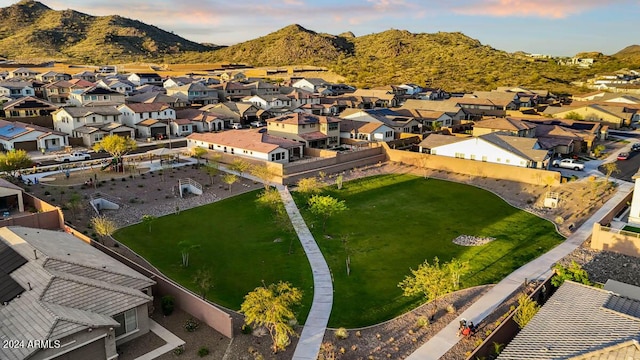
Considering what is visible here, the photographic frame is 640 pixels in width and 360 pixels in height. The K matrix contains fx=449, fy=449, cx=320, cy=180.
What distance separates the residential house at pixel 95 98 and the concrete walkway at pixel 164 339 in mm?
64808

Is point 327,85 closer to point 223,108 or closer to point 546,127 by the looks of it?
point 223,108

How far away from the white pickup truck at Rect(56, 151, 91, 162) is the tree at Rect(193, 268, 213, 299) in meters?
34.6

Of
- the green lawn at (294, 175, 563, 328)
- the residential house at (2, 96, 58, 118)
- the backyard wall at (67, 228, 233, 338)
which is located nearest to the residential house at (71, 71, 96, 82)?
the residential house at (2, 96, 58, 118)

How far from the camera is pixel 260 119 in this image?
8562cm

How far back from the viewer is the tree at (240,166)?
50.1 metres

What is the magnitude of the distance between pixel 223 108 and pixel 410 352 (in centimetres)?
6895

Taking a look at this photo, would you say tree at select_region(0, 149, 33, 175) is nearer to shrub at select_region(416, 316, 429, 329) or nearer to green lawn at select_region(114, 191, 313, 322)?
green lawn at select_region(114, 191, 313, 322)

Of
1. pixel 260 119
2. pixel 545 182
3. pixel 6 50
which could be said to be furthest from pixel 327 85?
pixel 6 50

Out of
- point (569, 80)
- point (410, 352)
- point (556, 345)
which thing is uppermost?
point (569, 80)

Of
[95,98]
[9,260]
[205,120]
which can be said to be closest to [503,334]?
[9,260]

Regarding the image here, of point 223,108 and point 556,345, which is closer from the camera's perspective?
point 556,345

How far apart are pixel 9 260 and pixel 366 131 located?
52.1 meters

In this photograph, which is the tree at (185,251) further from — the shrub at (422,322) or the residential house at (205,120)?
the residential house at (205,120)

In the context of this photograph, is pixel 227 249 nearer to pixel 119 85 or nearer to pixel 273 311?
pixel 273 311
